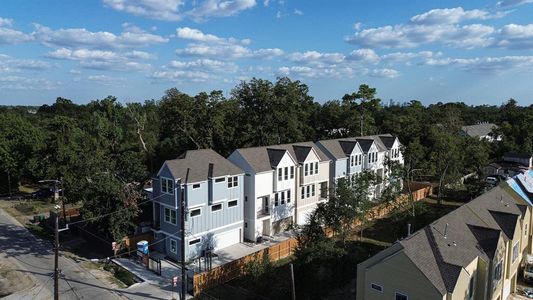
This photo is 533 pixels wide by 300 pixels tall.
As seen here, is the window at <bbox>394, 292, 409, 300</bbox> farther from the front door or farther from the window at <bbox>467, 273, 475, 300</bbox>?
the front door

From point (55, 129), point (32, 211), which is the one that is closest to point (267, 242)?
point (32, 211)

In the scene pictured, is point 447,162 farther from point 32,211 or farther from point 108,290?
point 32,211

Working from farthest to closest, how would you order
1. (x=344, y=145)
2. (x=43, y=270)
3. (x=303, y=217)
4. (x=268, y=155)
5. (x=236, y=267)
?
1. (x=344, y=145)
2. (x=303, y=217)
3. (x=268, y=155)
4. (x=43, y=270)
5. (x=236, y=267)

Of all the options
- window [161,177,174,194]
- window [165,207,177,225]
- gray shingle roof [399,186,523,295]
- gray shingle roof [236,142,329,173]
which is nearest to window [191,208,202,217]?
window [165,207,177,225]

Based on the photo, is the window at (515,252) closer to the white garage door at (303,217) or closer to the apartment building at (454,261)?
the apartment building at (454,261)

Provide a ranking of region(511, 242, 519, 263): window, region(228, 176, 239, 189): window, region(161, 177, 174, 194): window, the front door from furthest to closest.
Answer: the front door → region(228, 176, 239, 189): window → region(161, 177, 174, 194): window → region(511, 242, 519, 263): window

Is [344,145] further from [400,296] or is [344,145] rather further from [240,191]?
[400,296]

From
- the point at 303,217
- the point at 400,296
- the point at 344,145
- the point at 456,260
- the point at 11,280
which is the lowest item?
the point at 11,280

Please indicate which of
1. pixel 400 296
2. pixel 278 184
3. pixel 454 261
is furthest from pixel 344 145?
pixel 400 296
